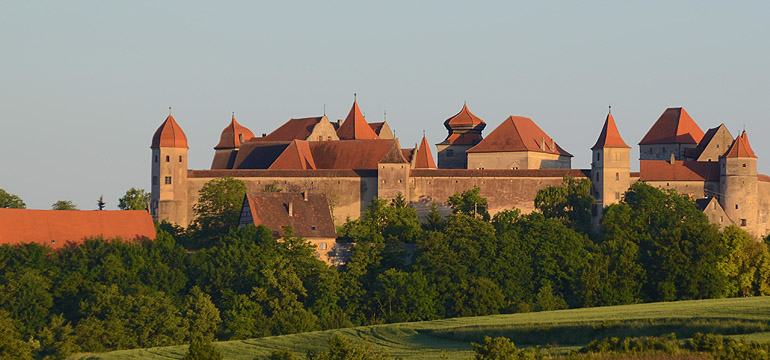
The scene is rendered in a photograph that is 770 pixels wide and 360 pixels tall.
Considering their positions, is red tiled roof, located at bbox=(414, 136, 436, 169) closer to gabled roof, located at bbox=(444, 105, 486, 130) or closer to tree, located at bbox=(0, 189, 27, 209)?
gabled roof, located at bbox=(444, 105, 486, 130)

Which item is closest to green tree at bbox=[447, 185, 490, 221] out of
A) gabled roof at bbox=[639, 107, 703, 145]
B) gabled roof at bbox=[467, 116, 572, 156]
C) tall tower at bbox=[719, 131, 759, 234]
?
gabled roof at bbox=[467, 116, 572, 156]

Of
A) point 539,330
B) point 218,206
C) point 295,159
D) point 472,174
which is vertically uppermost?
point 295,159

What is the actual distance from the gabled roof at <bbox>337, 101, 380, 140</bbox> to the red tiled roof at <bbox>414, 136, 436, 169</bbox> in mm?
6490

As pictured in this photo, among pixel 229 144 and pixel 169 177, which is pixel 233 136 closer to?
pixel 229 144

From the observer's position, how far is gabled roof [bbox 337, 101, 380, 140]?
85.9m

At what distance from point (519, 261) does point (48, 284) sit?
2051 centimetres

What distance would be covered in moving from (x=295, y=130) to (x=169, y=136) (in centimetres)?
1307

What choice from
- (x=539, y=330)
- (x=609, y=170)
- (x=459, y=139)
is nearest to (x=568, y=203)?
(x=609, y=170)

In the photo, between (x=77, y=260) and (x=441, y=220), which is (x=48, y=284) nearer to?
(x=77, y=260)

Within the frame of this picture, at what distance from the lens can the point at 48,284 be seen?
6094 cm

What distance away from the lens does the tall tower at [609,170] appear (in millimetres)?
71812

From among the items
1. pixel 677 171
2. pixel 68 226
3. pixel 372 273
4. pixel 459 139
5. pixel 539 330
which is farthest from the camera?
pixel 459 139

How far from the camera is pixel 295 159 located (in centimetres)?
7738

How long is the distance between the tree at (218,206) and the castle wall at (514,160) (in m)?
13.3
